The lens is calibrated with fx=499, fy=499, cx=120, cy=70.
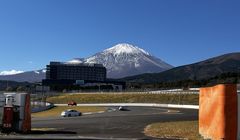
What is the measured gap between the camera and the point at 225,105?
25297 millimetres

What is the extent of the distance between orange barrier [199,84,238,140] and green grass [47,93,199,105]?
229 ft

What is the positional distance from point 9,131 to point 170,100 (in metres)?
76.6

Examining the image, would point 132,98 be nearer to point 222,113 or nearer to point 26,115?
point 26,115

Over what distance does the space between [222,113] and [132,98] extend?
9863 cm

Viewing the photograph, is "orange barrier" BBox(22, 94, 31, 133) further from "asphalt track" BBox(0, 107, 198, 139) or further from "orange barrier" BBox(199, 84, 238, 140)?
"orange barrier" BBox(199, 84, 238, 140)

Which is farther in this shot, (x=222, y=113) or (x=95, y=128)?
(x=95, y=128)

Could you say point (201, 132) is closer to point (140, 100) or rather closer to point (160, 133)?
point (160, 133)

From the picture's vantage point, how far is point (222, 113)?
2558 centimetres

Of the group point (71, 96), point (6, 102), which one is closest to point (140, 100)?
point (71, 96)

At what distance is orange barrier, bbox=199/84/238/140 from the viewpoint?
25.0 m

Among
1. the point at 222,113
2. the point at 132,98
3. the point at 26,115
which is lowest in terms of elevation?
the point at 26,115

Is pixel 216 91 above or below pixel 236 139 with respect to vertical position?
above

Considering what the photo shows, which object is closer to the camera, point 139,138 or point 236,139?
point 236,139

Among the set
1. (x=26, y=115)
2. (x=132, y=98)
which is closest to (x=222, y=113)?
(x=26, y=115)
